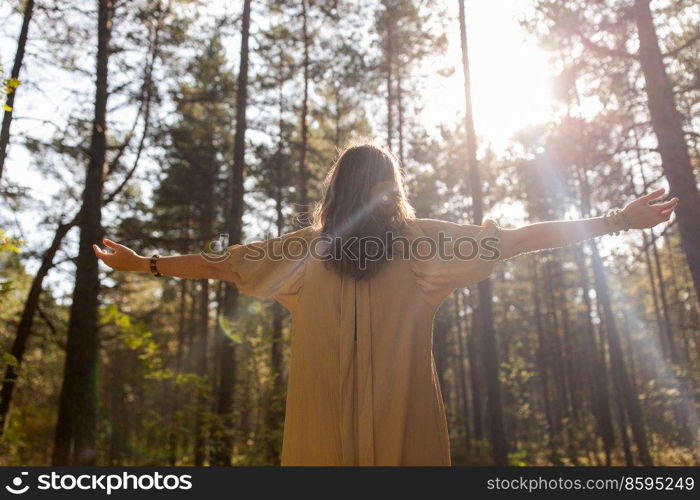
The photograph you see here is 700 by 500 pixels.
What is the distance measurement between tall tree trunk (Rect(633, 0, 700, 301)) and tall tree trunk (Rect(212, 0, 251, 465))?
7950 millimetres

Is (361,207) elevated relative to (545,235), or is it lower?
elevated

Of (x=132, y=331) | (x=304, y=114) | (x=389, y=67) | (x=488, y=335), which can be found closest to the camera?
(x=132, y=331)

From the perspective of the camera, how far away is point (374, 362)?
8.48 feet

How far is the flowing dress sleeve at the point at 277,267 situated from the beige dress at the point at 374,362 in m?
0.06

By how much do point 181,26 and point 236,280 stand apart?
1071 cm

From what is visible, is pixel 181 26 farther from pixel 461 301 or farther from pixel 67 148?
pixel 461 301

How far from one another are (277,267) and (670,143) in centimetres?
748

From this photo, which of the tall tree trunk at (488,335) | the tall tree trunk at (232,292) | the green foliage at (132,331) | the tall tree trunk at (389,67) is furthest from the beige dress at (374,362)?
the tall tree trunk at (389,67)

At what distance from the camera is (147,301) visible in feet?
104

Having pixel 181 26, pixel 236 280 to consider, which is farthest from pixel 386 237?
pixel 181 26

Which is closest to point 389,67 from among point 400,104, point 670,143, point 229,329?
point 400,104

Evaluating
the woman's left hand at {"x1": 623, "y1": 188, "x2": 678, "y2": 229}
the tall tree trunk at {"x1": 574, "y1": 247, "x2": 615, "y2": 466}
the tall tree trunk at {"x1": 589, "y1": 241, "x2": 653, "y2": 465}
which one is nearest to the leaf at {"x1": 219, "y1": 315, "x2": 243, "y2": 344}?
the woman's left hand at {"x1": 623, "y1": 188, "x2": 678, "y2": 229}

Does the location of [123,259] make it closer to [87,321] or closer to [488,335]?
[87,321]

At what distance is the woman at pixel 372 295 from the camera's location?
2.53 metres
